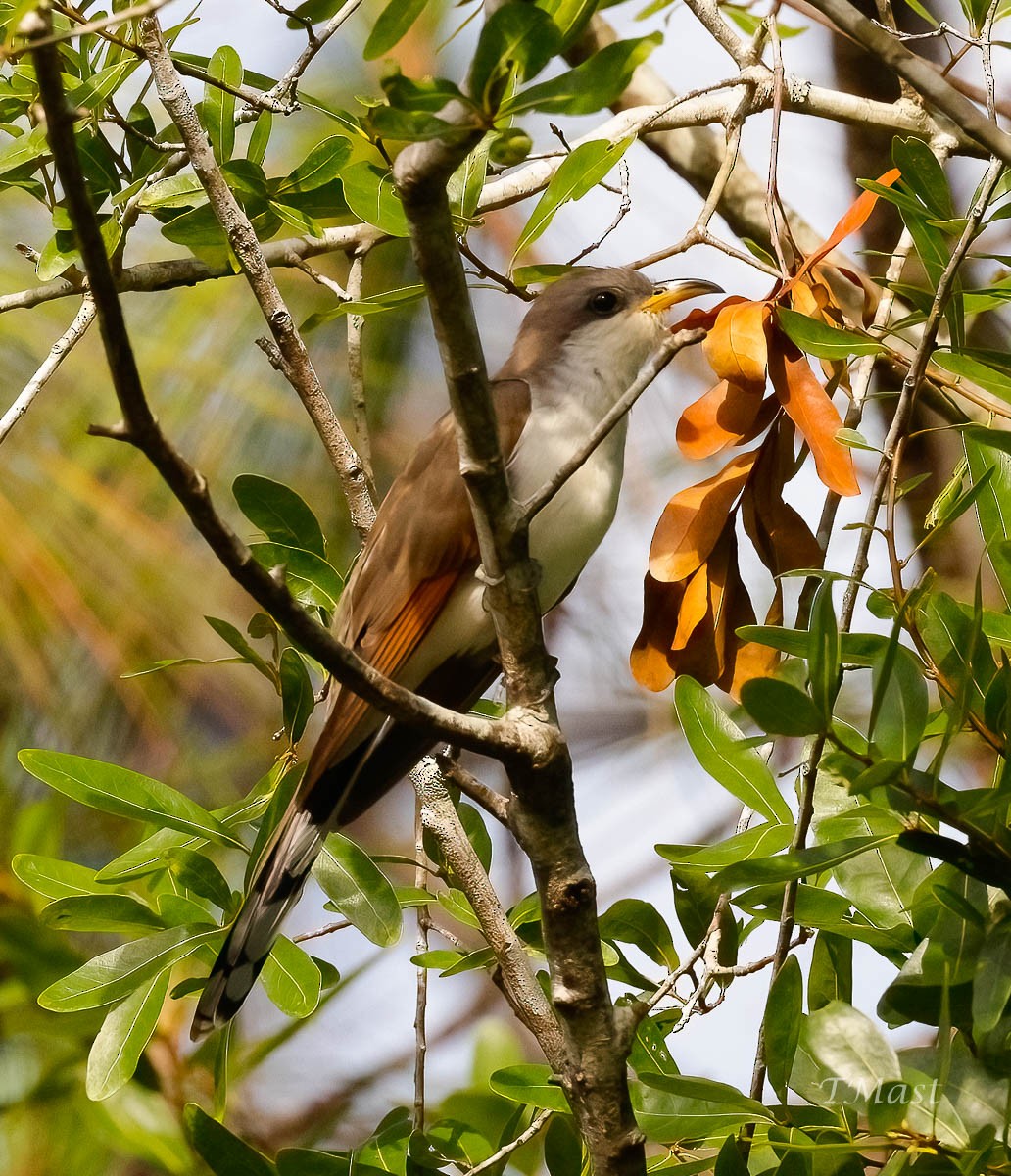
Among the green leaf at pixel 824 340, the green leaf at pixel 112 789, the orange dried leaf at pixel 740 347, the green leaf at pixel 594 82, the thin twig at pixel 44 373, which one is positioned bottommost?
the green leaf at pixel 112 789

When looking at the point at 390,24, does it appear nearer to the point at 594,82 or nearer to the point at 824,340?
the point at 594,82

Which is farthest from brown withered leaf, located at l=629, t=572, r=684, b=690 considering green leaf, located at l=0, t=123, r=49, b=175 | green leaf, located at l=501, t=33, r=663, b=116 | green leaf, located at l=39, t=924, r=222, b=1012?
green leaf, located at l=0, t=123, r=49, b=175

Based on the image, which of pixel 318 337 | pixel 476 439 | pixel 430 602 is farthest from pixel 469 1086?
pixel 318 337

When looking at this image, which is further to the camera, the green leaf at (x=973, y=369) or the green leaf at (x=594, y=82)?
the green leaf at (x=973, y=369)

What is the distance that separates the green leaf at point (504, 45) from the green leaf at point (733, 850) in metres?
1.02

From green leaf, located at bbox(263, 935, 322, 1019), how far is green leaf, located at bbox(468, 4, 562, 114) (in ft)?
4.79

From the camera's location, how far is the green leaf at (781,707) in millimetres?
1353

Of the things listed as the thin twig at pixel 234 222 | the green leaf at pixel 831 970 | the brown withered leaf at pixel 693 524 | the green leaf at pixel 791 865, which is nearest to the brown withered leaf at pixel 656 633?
the brown withered leaf at pixel 693 524

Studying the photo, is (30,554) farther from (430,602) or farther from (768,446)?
(768,446)

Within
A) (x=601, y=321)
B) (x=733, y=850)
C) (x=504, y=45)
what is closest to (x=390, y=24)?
(x=504, y=45)

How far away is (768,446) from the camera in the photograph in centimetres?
203

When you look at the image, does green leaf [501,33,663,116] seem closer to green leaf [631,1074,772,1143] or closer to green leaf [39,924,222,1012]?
green leaf [631,1074,772,1143]

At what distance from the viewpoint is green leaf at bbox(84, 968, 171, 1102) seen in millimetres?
1968

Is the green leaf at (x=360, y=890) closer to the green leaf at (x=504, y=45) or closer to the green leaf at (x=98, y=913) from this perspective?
the green leaf at (x=98, y=913)
